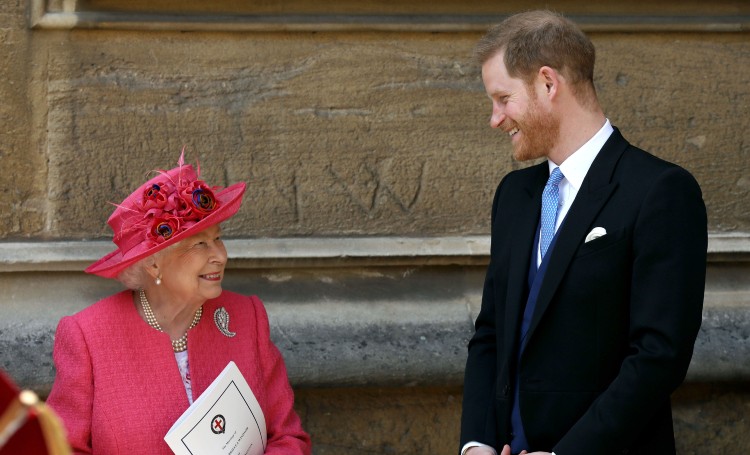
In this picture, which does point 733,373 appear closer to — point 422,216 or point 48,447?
point 422,216

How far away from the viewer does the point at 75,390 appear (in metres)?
2.88

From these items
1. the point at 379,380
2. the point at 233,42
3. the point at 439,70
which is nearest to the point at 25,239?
the point at 233,42

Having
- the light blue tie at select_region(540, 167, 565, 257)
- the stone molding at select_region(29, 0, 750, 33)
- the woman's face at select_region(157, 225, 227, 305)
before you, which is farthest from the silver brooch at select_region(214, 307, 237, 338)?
the stone molding at select_region(29, 0, 750, 33)

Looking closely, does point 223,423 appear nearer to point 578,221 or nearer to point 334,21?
point 578,221

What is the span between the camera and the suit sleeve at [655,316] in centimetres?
249

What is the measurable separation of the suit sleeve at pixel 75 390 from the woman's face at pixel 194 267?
27cm

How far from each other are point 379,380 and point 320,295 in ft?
1.19

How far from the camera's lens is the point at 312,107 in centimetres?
405

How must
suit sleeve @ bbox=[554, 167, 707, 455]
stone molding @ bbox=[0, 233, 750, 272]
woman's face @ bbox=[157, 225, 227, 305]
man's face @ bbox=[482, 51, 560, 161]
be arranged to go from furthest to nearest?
1. stone molding @ bbox=[0, 233, 750, 272]
2. woman's face @ bbox=[157, 225, 227, 305]
3. man's face @ bbox=[482, 51, 560, 161]
4. suit sleeve @ bbox=[554, 167, 707, 455]

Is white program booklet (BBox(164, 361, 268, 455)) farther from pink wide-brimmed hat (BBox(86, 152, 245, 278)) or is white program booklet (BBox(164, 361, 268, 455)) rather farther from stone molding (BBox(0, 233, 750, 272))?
stone molding (BBox(0, 233, 750, 272))

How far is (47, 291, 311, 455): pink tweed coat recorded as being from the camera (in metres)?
2.88

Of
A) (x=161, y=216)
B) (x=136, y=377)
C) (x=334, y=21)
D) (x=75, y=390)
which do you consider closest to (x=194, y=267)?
(x=161, y=216)

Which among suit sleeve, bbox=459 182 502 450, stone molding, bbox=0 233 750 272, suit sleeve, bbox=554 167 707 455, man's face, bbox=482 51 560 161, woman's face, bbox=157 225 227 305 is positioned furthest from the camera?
stone molding, bbox=0 233 750 272

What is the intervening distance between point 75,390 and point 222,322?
1.38ft
